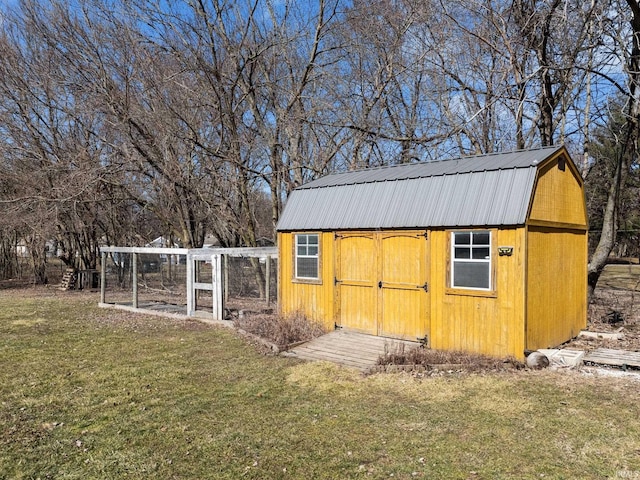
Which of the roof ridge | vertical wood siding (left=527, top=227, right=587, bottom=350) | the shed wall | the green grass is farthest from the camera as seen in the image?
the roof ridge

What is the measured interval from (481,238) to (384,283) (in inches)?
77.2

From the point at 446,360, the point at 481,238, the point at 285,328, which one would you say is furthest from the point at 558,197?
the point at 285,328

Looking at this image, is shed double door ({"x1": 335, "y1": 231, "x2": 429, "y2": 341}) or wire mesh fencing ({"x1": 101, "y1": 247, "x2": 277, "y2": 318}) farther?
wire mesh fencing ({"x1": 101, "y1": 247, "x2": 277, "y2": 318})

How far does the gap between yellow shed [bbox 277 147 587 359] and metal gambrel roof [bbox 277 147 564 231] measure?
0.02 meters

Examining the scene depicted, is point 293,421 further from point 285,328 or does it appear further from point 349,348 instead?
point 285,328

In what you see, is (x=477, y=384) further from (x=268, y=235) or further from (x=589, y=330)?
(x=268, y=235)

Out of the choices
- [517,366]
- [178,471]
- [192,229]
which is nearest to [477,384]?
[517,366]

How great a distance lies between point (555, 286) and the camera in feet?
26.6

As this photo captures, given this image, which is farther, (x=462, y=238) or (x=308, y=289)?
(x=308, y=289)

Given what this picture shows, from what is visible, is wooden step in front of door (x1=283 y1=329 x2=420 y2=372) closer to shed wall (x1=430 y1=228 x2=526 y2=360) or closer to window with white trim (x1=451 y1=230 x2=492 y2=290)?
shed wall (x1=430 y1=228 x2=526 y2=360)

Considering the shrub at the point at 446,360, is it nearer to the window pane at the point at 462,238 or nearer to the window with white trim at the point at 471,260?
the window with white trim at the point at 471,260

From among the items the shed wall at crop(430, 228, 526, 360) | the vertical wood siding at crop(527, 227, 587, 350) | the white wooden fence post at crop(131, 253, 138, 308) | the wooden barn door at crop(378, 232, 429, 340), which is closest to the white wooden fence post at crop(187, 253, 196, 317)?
the white wooden fence post at crop(131, 253, 138, 308)

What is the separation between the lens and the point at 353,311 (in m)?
9.05

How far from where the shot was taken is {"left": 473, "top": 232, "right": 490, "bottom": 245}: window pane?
7367 millimetres
